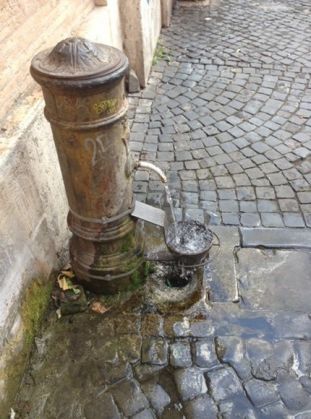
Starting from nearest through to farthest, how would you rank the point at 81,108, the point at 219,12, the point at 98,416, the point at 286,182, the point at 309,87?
the point at 81,108 < the point at 98,416 < the point at 286,182 < the point at 309,87 < the point at 219,12

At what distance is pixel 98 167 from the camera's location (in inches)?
102

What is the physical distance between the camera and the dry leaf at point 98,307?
3226mm

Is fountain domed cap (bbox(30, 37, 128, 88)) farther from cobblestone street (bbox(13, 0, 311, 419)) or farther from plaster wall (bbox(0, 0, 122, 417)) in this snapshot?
cobblestone street (bbox(13, 0, 311, 419))

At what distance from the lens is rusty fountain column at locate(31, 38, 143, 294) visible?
2277 millimetres

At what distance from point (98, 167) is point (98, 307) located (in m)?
1.22

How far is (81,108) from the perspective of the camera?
7.62 feet

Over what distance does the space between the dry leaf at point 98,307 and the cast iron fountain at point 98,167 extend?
9 centimetres

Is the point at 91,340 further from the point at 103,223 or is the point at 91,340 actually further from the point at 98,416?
the point at 103,223

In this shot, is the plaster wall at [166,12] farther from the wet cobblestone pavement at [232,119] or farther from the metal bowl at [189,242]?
the metal bowl at [189,242]

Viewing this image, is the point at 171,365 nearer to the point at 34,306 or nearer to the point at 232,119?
the point at 34,306

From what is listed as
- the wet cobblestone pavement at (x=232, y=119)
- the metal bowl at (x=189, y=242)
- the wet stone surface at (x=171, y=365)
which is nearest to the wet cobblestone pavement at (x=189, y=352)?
the wet stone surface at (x=171, y=365)

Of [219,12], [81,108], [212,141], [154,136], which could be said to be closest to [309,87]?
[212,141]

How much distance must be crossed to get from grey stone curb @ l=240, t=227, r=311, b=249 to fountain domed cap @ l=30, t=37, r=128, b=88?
201 cm

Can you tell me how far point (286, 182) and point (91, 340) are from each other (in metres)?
2.56
